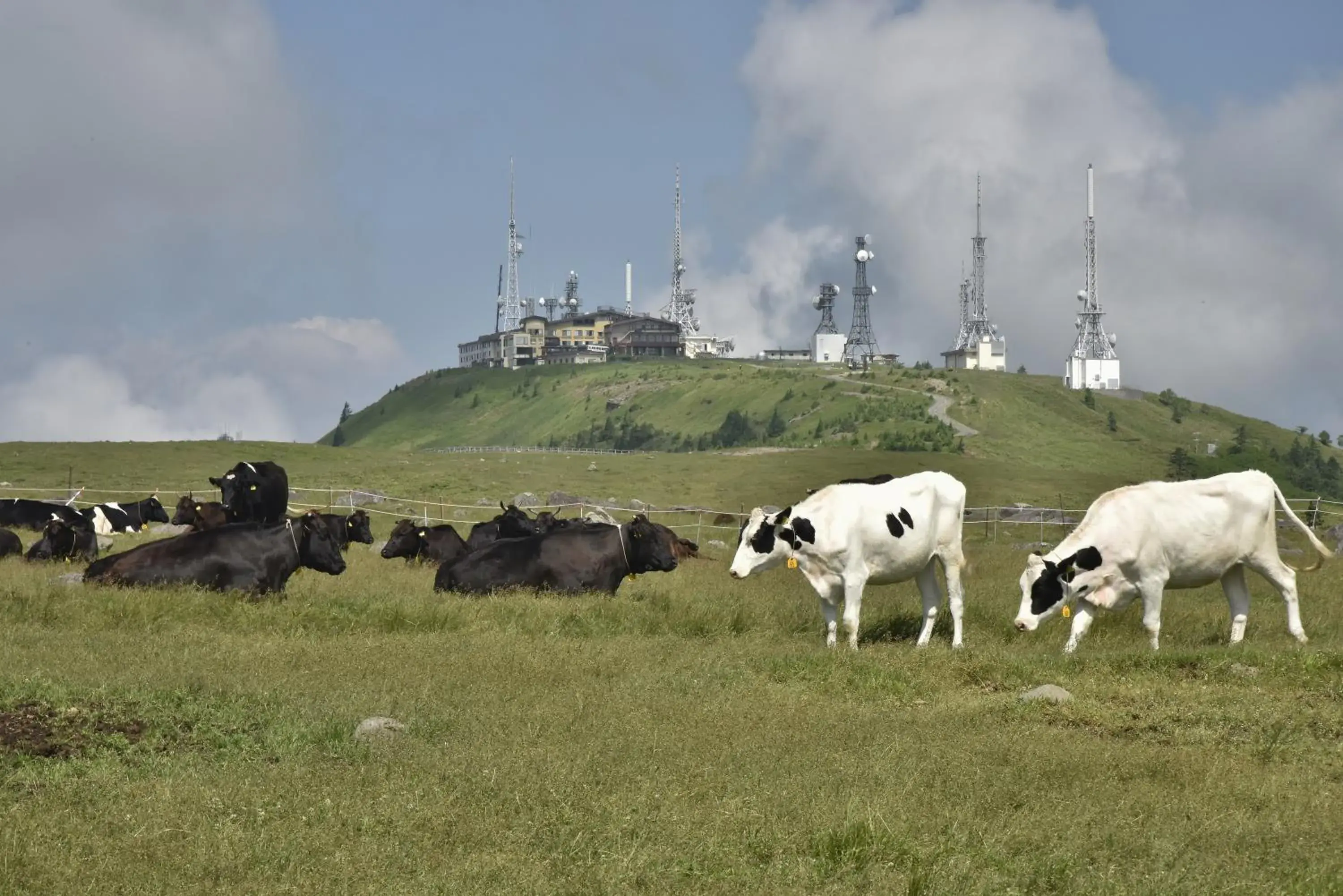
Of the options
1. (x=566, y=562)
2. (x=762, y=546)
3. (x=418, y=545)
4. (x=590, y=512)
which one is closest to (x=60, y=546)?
(x=418, y=545)

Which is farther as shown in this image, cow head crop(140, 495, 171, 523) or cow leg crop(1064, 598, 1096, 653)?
cow head crop(140, 495, 171, 523)

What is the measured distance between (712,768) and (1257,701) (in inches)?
249

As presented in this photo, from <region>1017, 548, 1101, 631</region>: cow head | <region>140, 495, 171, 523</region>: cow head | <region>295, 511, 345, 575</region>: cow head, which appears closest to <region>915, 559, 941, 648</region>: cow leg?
<region>1017, 548, 1101, 631</region>: cow head

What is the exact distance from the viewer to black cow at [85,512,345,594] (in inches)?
879

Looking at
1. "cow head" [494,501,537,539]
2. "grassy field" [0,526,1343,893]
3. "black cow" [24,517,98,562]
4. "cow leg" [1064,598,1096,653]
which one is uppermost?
"cow head" [494,501,537,539]

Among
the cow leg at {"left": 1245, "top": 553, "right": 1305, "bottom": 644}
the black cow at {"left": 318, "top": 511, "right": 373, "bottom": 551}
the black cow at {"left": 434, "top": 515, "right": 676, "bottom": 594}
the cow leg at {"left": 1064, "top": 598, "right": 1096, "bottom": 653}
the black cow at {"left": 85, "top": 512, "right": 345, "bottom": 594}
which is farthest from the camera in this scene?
the black cow at {"left": 318, "top": 511, "right": 373, "bottom": 551}

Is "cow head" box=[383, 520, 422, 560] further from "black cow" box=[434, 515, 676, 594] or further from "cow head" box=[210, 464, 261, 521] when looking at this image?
"black cow" box=[434, 515, 676, 594]

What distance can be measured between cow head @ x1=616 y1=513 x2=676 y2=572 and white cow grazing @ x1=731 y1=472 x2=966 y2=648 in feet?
10.8

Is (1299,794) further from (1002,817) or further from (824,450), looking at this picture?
(824,450)

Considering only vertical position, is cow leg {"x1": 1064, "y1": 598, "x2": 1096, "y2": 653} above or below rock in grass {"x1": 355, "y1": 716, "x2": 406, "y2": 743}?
above

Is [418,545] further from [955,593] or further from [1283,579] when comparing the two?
[1283,579]

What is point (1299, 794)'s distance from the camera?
1134cm

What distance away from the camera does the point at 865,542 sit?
2033 centimetres

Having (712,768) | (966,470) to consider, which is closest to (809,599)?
(712,768)
